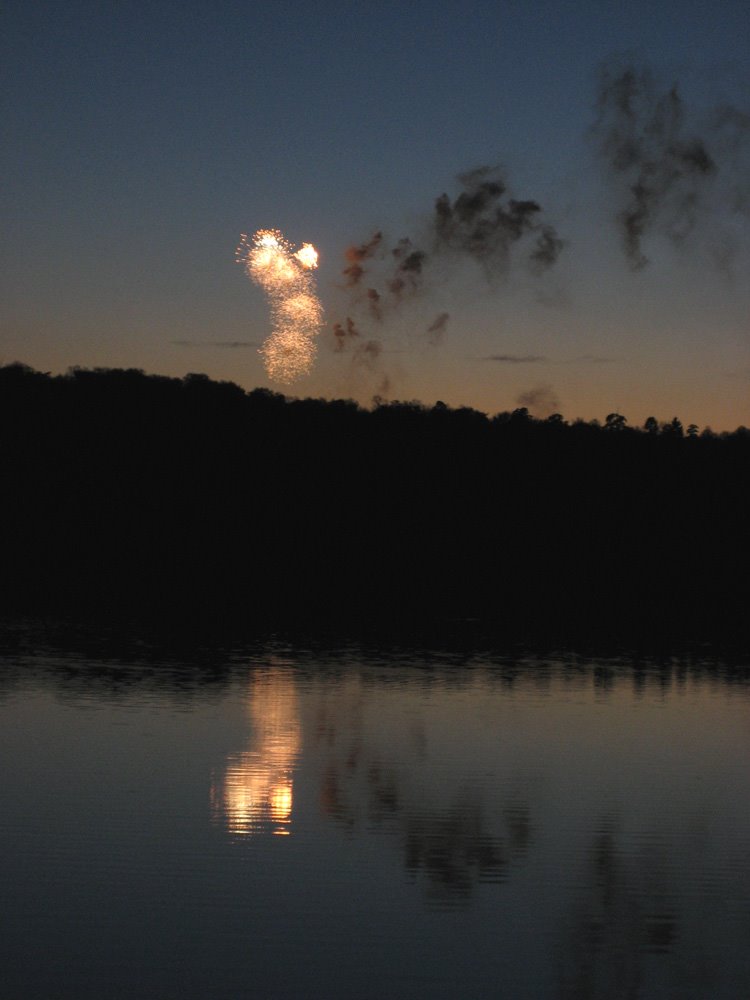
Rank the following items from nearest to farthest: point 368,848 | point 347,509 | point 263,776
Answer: point 368,848
point 263,776
point 347,509

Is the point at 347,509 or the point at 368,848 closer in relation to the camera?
the point at 368,848

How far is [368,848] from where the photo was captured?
18.6 m

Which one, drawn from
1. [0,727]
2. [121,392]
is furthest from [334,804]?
[121,392]

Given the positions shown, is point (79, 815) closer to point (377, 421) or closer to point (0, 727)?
point (0, 727)

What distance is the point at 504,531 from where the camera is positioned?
13400 centimetres

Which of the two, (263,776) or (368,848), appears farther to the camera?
(263,776)

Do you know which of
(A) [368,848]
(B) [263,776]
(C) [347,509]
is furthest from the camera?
(C) [347,509]

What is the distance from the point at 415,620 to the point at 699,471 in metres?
104

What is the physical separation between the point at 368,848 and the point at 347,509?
120 metres

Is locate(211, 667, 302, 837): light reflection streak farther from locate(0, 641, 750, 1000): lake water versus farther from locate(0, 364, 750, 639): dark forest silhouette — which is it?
locate(0, 364, 750, 639): dark forest silhouette

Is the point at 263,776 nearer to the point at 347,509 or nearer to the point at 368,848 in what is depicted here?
the point at 368,848

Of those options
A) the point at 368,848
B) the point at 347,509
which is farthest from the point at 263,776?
the point at 347,509

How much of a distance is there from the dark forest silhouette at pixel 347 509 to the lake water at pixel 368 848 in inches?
1396

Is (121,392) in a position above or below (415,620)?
above
